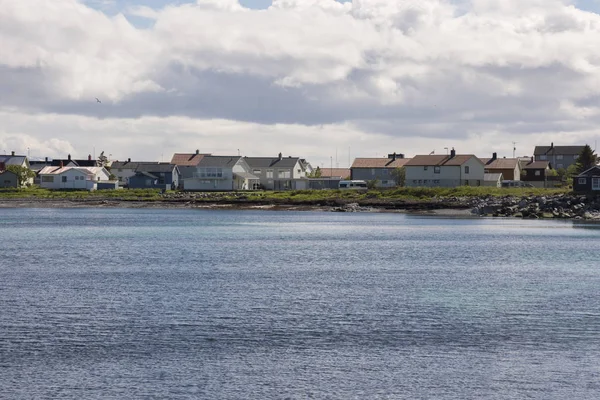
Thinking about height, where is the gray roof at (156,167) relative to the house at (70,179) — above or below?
above

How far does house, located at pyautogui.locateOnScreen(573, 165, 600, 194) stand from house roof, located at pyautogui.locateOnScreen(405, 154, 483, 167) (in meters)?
36.9

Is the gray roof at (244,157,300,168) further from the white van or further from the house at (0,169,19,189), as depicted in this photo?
the house at (0,169,19,189)

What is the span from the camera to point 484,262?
51.4 metres

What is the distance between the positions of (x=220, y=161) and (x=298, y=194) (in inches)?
1158

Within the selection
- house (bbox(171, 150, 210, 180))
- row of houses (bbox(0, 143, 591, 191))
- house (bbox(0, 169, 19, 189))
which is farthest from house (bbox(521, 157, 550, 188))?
house (bbox(0, 169, 19, 189))

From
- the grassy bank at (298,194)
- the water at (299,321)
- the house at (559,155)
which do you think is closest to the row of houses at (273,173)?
the grassy bank at (298,194)

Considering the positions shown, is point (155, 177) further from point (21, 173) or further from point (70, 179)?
point (21, 173)

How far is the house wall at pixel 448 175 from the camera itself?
141 m

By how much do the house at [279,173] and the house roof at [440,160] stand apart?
84.3ft

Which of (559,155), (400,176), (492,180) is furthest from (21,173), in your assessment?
(559,155)

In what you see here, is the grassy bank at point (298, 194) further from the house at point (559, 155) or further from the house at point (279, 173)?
the house at point (559, 155)

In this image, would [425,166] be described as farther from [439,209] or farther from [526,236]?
[526,236]

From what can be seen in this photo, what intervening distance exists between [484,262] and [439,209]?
61450 mm

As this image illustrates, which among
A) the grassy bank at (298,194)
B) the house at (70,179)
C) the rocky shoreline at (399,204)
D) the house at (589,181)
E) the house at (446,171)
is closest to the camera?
the rocky shoreline at (399,204)
